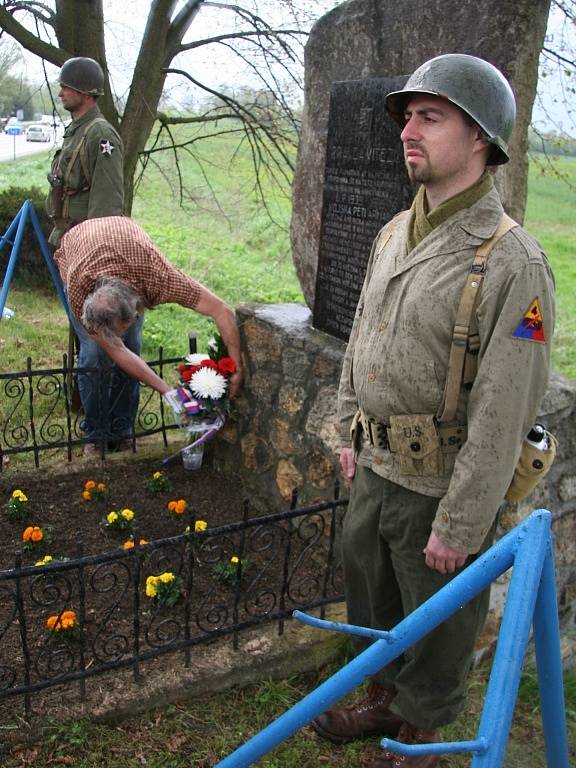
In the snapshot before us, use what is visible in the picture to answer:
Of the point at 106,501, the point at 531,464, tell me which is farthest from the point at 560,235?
the point at 531,464

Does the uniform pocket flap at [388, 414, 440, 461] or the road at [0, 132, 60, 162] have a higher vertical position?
the road at [0, 132, 60, 162]

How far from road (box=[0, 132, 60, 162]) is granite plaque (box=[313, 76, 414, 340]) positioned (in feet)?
54.5

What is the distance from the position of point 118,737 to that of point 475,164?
2.04 metres

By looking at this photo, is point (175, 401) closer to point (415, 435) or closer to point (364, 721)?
point (364, 721)

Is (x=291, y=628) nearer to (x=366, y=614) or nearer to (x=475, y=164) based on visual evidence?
(x=366, y=614)

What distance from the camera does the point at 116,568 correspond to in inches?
129

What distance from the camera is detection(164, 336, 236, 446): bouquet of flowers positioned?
3828 mm

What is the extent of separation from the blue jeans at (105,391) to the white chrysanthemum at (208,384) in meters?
0.67

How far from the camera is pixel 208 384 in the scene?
12.5ft

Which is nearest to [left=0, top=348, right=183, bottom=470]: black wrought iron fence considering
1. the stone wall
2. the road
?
the stone wall

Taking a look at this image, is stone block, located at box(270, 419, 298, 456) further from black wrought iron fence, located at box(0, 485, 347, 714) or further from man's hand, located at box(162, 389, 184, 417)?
man's hand, located at box(162, 389, 184, 417)

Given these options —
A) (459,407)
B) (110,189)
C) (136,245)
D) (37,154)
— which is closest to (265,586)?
(459,407)

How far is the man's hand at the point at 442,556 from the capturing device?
196 centimetres

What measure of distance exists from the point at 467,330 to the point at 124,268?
2.47 metres
